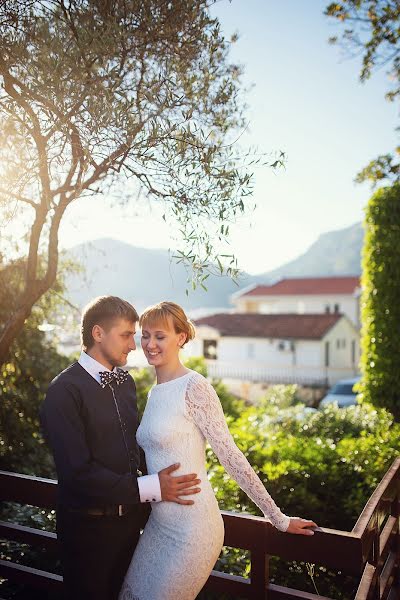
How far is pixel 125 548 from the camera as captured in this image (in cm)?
259

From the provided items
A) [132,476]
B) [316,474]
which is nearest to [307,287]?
[316,474]

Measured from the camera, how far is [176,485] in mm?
2465

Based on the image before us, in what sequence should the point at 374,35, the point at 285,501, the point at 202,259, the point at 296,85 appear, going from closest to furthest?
the point at 202,259
the point at 296,85
the point at 285,501
the point at 374,35

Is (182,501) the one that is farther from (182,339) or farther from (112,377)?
(182,339)

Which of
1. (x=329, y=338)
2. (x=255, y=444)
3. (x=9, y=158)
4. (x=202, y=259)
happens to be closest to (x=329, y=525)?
(x=255, y=444)

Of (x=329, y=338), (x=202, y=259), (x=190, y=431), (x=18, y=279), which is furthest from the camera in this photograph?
(x=329, y=338)

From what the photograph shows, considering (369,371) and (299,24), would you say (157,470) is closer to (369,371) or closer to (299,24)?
(299,24)

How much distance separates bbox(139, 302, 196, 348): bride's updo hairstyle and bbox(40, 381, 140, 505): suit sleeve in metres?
0.56

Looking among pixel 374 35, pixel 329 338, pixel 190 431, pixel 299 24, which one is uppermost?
pixel 374 35

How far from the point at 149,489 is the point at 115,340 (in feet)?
2.31

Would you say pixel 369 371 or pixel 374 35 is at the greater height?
pixel 374 35

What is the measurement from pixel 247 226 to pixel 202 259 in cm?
39

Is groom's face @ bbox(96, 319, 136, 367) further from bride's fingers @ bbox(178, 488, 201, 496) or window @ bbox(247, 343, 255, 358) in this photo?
window @ bbox(247, 343, 255, 358)

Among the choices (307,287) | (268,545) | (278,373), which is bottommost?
(278,373)
